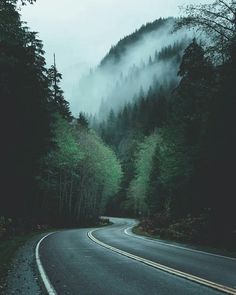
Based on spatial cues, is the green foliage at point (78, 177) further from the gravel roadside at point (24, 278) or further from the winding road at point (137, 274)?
the winding road at point (137, 274)

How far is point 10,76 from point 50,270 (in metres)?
13.7

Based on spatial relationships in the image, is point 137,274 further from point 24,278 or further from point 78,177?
point 78,177

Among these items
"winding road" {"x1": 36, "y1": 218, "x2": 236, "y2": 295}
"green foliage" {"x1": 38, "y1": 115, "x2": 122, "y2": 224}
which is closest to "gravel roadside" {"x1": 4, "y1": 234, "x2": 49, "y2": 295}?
"winding road" {"x1": 36, "y1": 218, "x2": 236, "y2": 295}

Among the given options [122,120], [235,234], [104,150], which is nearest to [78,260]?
[235,234]

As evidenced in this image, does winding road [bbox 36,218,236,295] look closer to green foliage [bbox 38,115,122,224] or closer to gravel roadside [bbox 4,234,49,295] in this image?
gravel roadside [bbox 4,234,49,295]

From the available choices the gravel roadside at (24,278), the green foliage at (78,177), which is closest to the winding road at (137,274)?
the gravel roadside at (24,278)

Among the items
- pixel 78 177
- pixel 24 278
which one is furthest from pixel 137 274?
pixel 78 177

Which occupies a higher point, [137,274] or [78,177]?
[78,177]

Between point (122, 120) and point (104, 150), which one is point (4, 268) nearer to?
point (104, 150)

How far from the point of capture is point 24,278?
13031 millimetres

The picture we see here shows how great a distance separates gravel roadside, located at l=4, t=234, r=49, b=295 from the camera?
10903 millimetres

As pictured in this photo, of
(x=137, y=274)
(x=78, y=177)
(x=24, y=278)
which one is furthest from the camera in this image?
(x=78, y=177)

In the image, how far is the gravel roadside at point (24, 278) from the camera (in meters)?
10.9

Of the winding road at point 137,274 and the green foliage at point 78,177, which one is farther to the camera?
the green foliage at point 78,177
